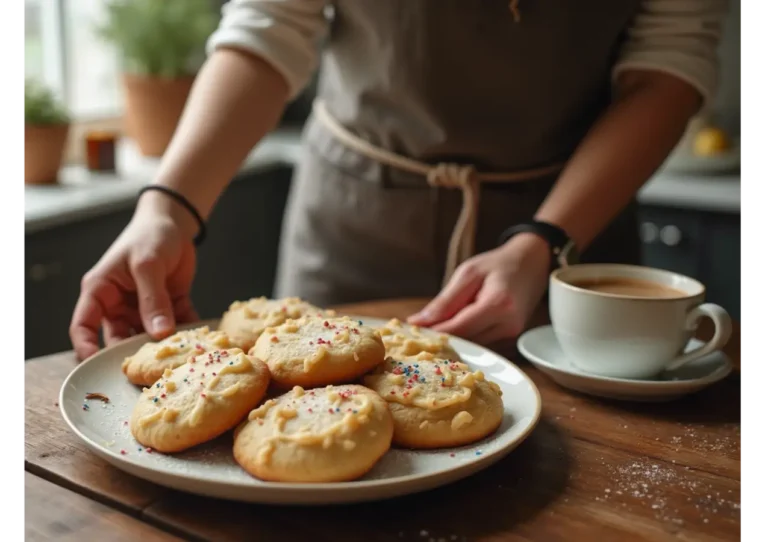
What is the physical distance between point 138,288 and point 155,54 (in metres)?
1.69

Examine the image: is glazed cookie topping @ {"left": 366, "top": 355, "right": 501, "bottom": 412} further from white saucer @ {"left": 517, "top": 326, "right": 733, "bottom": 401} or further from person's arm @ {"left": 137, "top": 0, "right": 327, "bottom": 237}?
person's arm @ {"left": 137, "top": 0, "right": 327, "bottom": 237}

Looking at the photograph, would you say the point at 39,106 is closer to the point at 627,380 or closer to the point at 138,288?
the point at 138,288

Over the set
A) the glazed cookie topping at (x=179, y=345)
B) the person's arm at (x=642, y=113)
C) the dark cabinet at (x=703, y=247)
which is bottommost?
the dark cabinet at (x=703, y=247)

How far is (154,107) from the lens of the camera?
8.21ft

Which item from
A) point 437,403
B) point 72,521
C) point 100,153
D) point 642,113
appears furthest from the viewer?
point 100,153

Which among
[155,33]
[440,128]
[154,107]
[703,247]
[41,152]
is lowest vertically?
[703,247]

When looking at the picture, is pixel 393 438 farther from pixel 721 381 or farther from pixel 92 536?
pixel 721 381

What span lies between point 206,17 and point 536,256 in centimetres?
188

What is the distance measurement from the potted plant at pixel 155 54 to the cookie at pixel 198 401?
6.29 feet

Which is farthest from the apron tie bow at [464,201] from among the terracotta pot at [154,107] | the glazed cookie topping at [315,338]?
the terracotta pot at [154,107]

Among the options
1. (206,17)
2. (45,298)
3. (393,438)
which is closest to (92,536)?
(393,438)

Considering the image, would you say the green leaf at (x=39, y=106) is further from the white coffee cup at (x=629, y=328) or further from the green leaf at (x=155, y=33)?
the white coffee cup at (x=629, y=328)

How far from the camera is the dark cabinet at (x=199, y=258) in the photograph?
1.86 meters

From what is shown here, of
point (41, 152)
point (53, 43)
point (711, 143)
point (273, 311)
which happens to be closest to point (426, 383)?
point (273, 311)
